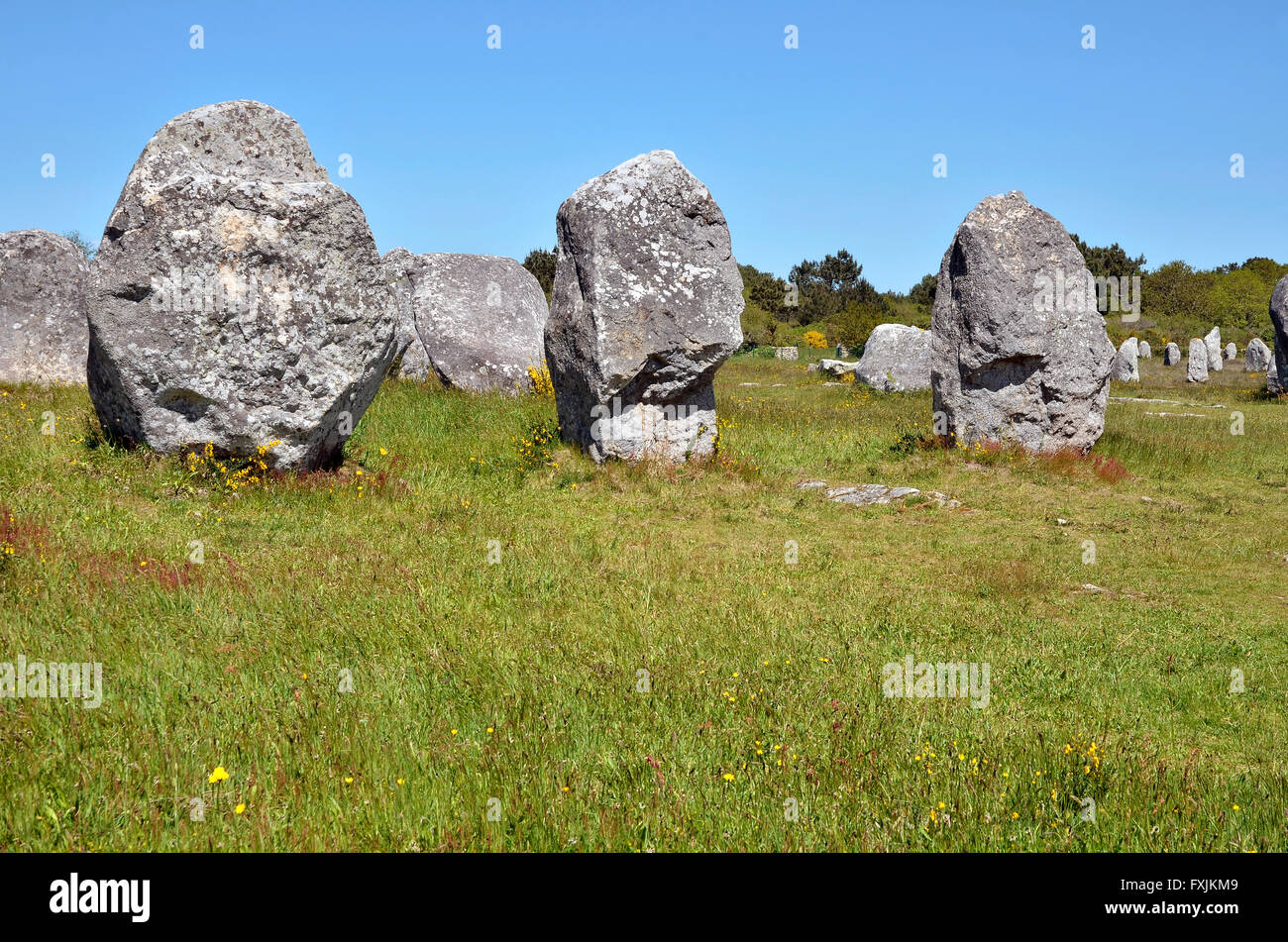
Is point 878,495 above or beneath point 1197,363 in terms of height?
beneath

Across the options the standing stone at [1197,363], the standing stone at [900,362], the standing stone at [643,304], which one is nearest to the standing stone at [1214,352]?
the standing stone at [1197,363]

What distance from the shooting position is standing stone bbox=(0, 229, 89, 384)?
54.5 ft

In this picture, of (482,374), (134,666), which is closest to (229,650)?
(134,666)

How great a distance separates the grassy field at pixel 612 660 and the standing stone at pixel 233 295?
65 cm

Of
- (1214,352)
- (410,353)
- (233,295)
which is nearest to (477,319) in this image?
(410,353)

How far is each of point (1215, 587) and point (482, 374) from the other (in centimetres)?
1425

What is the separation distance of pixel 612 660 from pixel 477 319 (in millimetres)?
15187

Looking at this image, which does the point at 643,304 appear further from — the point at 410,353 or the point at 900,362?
the point at 900,362

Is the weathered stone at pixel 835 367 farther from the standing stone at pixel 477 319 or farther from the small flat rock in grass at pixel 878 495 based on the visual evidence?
the small flat rock in grass at pixel 878 495

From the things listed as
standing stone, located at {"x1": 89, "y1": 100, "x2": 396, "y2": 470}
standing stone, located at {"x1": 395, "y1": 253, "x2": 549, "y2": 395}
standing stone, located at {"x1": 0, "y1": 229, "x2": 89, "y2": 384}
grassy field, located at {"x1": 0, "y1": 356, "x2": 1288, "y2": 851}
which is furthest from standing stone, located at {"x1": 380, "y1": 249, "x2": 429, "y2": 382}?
standing stone, located at {"x1": 89, "y1": 100, "x2": 396, "y2": 470}

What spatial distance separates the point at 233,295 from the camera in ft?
32.8

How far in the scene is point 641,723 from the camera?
16.3 ft

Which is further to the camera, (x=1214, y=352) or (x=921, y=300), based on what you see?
(x=921, y=300)

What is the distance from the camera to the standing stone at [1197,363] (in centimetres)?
3288
